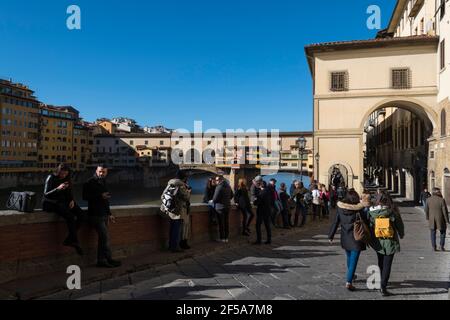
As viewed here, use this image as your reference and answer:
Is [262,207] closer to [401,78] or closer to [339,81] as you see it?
[339,81]

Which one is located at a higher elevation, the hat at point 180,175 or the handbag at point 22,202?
the hat at point 180,175

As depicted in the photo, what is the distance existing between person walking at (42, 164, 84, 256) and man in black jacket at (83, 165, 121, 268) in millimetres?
238

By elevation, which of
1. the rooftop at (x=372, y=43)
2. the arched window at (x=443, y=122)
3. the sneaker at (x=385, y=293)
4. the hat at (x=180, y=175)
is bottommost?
the sneaker at (x=385, y=293)

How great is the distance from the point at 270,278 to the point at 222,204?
114 inches

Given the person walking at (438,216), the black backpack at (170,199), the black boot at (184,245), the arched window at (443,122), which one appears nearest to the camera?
the black backpack at (170,199)

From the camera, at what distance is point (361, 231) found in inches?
202

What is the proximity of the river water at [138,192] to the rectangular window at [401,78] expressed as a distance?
8.67 metres

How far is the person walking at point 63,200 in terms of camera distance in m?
5.19

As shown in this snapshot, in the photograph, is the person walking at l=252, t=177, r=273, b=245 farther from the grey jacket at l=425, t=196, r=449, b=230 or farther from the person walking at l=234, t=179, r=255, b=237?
the grey jacket at l=425, t=196, r=449, b=230

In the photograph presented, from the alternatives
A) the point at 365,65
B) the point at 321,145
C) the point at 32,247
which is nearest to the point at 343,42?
the point at 365,65

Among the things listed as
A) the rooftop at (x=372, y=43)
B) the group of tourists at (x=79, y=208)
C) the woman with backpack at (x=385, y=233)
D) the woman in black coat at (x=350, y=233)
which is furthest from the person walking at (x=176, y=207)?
the rooftop at (x=372, y=43)

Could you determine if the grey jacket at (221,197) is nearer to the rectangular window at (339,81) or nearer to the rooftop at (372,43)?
the rectangular window at (339,81)

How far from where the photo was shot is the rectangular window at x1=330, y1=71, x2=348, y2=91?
78.6ft

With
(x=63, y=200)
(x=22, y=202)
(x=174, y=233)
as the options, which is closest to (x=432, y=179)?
(x=174, y=233)
